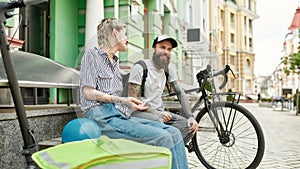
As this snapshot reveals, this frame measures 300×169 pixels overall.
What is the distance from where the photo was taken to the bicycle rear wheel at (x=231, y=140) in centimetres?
122

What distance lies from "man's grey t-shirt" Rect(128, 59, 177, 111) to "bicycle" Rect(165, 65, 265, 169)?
53 centimetres

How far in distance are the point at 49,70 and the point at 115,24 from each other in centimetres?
64

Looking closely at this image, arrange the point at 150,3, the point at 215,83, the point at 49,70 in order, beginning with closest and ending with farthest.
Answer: the point at 150,3 → the point at 215,83 → the point at 49,70

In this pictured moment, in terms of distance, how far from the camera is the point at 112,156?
571mm

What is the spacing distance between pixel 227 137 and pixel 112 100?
795 mm

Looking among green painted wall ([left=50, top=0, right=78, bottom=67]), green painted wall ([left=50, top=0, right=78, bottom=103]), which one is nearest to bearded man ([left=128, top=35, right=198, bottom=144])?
green painted wall ([left=50, top=0, right=78, bottom=103])

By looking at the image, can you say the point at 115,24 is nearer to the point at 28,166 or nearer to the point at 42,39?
the point at 28,166

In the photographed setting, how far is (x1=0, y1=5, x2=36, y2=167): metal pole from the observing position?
723 millimetres

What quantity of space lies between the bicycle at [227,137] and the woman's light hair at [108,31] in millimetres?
532

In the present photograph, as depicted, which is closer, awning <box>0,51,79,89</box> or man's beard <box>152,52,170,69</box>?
man's beard <box>152,52,170,69</box>

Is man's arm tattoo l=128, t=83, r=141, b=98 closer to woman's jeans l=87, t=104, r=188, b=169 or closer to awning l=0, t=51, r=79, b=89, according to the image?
woman's jeans l=87, t=104, r=188, b=169

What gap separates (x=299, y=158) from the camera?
6.49 feet

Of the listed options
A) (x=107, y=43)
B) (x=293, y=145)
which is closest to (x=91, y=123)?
(x=107, y=43)

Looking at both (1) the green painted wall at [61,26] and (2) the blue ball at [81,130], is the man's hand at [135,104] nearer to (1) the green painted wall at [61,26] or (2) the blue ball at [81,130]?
(2) the blue ball at [81,130]
